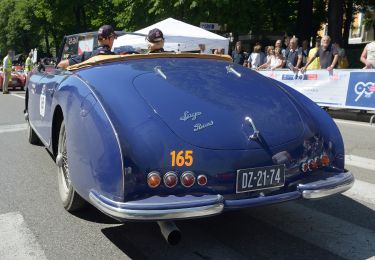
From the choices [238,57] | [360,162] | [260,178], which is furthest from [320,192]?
[238,57]

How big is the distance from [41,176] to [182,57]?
7.89ft

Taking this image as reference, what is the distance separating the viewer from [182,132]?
3.11 meters

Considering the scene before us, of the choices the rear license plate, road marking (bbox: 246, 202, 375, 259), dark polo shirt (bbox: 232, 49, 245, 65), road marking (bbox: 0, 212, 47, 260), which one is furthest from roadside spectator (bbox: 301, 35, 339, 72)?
road marking (bbox: 0, 212, 47, 260)

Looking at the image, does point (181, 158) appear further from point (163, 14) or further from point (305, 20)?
point (305, 20)

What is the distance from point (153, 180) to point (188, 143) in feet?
1.14

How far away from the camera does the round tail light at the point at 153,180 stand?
2922 mm

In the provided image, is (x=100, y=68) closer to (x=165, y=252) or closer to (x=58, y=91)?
(x=58, y=91)

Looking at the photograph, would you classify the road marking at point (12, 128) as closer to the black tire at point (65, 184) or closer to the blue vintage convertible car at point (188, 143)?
the black tire at point (65, 184)

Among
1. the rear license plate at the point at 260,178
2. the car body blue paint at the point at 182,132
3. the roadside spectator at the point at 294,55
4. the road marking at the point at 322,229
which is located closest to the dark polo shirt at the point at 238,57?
the roadside spectator at the point at 294,55

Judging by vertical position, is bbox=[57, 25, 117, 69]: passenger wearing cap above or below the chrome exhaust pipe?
above

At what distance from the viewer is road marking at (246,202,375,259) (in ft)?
11.3

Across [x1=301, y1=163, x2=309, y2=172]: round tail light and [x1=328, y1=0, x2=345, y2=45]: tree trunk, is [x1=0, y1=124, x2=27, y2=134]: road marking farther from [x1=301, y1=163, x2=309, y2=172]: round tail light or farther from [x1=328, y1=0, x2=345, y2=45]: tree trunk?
[x1=328, y1=0, x2=345, y2=45]: tree trunk

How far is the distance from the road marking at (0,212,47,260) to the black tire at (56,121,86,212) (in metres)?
0.40

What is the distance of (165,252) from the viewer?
336 cm
